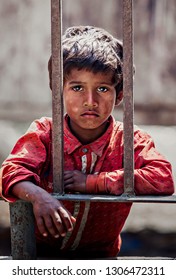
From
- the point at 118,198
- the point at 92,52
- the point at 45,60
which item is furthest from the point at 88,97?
the point at 45,60

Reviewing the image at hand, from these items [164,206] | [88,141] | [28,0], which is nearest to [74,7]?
[28,0]

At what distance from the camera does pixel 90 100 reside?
2.26m

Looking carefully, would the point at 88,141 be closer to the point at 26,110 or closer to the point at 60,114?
the point at 60,114

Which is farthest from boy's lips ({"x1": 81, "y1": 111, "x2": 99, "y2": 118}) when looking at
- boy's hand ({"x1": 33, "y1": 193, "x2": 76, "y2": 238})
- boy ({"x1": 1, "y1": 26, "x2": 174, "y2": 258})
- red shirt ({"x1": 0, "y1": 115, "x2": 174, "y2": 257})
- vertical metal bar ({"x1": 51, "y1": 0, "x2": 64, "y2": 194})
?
boy's hand ({"x1": 33, "y1": 193, "x2": 76, "y2": 238})

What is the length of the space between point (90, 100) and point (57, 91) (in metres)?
0.22

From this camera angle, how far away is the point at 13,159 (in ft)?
7.24

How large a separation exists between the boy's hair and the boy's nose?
2.7 inches

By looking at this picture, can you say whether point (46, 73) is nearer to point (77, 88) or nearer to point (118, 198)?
point (77, 88)

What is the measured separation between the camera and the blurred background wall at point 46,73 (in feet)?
12.8

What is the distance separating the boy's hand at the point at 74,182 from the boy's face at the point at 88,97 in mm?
155

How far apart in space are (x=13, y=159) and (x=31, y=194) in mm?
185

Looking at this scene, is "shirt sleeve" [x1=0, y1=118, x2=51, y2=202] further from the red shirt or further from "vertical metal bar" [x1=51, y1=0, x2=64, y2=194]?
→ "vertical metal bar" [x1=51, y1=0, x2=64, y2=194]

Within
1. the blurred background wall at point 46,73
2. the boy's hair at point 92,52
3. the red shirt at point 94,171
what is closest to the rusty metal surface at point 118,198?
the red shirt at point 94,171

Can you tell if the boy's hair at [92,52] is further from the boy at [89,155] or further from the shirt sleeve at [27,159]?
the shirt sleeve at [27,159]
